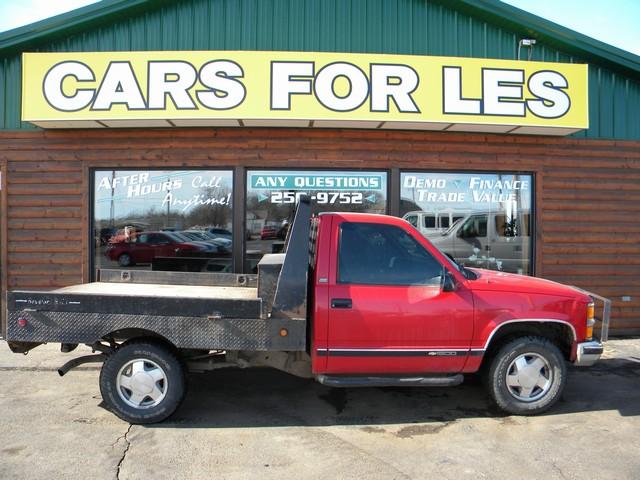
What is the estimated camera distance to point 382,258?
4660 millimetres

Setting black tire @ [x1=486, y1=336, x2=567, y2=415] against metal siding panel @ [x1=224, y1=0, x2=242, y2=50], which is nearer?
black tire @ [x1=486, y1=336, x2=567, y2=415]

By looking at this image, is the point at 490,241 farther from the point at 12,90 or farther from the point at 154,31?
the point at 12,90

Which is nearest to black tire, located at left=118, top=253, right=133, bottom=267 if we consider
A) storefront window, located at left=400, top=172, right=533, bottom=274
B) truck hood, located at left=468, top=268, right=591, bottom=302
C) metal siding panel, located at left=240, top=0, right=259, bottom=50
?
metal siding panel, located at left=240, top=0, right=259, bottom=50

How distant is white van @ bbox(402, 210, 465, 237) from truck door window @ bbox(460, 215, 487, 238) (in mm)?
172

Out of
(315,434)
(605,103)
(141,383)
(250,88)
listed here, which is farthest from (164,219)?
(605,103)

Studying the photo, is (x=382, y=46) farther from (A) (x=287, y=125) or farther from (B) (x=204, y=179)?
(B) (x=204, y=179)

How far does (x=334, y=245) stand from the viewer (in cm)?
463

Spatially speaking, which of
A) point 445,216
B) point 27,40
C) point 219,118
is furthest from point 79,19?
point 445,216

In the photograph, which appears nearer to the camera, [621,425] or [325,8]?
[621,425]

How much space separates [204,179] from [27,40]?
3454mm

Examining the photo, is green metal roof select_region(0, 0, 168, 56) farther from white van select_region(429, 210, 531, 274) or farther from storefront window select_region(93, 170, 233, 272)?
white van select_region(429, 210, 531, 274)

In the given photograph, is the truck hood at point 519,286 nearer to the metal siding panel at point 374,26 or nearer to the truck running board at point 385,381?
the truck running board at point 385,381

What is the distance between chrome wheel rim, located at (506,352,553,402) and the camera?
188 inches

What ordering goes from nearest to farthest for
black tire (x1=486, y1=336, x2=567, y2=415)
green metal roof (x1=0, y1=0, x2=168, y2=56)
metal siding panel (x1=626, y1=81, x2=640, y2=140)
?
black tire (x1=486, y1=336, x2=567, y2=415), green metal roof (x1=0, y1=0, x2=168, y2=56), metal siding panel (x1=626, y1=81, x2=640, y2=140)
